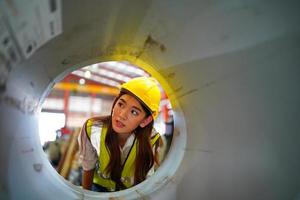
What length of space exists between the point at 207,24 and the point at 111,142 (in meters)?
0.91

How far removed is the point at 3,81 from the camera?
0.41 metres

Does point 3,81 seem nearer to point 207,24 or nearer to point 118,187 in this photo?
point 207,24

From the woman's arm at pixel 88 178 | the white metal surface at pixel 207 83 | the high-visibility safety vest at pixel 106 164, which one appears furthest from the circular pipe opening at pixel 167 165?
the woman's arm at pixel 88 178

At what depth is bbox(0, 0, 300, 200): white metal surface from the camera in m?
0.50

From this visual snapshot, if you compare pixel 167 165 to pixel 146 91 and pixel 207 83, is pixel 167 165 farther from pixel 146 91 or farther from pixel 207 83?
pixel 146 91

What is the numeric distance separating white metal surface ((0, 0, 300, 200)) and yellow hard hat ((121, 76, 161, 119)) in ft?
1.97

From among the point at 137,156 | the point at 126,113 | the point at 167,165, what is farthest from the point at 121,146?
the point at 167,165

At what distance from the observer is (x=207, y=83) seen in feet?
1.89

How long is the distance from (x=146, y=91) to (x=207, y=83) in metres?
0.67

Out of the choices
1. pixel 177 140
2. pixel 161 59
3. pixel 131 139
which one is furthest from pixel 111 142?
pixel 161 59

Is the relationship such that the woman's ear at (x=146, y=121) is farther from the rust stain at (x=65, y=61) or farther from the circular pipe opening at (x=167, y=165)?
the rust stain at (x=65, y=61)

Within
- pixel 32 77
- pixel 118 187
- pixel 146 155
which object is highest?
pixel 32 77

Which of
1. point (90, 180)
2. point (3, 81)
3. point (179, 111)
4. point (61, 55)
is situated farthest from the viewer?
point (90, 180)

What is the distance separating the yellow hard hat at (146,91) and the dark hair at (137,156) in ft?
0.43
